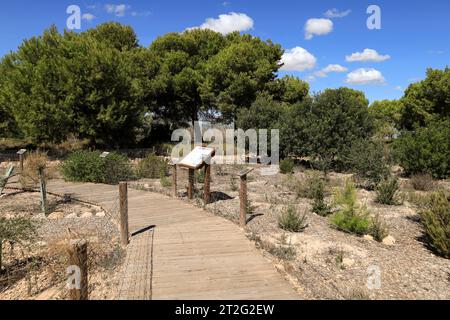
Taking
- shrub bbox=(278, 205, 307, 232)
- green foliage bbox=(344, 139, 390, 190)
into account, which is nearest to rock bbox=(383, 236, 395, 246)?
shrub bbox=(278, 205, 307, 232)

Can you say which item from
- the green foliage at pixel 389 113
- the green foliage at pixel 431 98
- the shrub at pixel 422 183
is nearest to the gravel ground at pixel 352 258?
the shrub at pixel 422 183

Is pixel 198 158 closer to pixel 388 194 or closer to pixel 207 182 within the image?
pixel 207 182

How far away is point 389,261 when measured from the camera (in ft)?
20.0

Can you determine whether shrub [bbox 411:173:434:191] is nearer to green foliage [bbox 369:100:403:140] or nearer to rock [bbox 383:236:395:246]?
rock [bbox 383:236:395:246]

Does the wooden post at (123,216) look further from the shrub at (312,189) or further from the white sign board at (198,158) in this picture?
the shrub at (312,189)

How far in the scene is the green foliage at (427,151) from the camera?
15.2 meters

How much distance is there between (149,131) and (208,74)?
7.30 metres

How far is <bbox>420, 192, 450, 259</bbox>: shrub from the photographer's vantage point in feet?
21.9

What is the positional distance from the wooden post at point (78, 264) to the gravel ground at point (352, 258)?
2.66 meters

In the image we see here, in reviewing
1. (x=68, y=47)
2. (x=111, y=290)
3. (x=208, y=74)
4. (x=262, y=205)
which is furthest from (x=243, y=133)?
(x=111, y=290)

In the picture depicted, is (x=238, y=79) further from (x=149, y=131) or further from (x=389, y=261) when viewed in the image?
(x=389, y=261)

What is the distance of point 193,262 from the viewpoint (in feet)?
19.1

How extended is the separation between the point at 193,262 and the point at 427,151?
1311cm

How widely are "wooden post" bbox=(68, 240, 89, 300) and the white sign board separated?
5.51 metres
